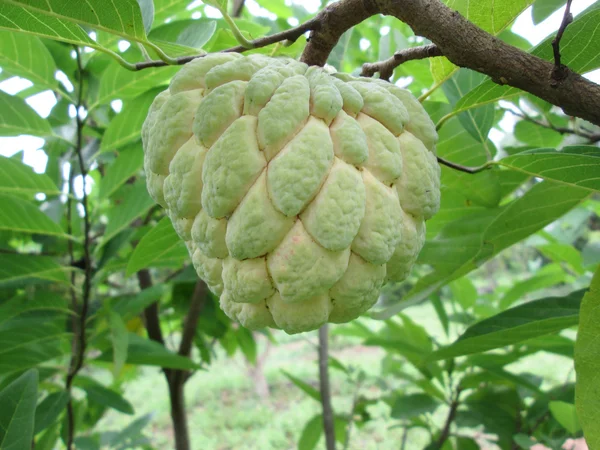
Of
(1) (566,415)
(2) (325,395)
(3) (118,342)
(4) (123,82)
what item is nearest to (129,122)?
(4) (123,82)

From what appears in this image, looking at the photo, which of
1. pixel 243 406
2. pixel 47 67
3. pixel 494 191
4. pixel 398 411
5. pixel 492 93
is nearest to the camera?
pixel 492 93

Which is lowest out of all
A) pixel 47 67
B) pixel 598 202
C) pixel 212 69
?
pixel 212 69

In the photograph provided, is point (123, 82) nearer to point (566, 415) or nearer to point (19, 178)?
point (19, 178)

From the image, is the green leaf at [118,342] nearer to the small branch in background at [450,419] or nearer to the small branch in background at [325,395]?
the small branch in background at [325,395]

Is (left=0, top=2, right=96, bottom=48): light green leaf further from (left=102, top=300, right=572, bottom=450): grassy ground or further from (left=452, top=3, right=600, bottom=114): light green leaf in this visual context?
(left=102, top=300, right=572, bottom=450): grassy ground

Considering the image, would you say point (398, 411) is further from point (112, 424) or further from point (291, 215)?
point (112, 424)

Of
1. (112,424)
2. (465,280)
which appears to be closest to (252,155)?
(465,280)

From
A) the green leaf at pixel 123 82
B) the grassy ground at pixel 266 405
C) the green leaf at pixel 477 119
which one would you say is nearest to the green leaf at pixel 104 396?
the green leaf at pixel 123 82

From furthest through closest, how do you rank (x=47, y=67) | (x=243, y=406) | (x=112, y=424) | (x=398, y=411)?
(x=243, y=406) < (x=112, y=424) < (x=398, y=411) < (x=47, y=67)
